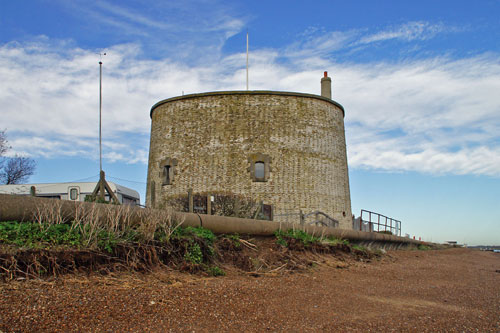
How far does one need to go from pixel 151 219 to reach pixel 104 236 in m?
0.99

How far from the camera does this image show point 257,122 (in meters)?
24.0

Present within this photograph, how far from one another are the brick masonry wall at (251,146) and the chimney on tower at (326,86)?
10.2ft

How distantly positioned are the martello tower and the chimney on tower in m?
2.81

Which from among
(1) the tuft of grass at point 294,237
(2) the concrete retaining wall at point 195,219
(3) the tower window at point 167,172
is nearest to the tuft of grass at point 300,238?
(1) the tuft of grass at point 294,237

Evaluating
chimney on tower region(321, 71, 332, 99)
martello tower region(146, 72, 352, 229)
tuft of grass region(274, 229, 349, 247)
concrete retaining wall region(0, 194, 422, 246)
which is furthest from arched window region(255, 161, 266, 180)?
tuft of grass region(274, 229, 349, 247)

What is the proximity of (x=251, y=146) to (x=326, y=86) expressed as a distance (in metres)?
7.75

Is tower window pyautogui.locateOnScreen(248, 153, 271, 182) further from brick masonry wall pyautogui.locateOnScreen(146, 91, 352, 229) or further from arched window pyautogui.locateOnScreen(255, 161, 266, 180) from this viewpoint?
brick masonry wall pyautogui.locateOnScreen(146, 91, 352, 229)

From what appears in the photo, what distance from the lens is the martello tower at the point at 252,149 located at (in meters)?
23.6

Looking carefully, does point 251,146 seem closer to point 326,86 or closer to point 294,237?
point 326,86

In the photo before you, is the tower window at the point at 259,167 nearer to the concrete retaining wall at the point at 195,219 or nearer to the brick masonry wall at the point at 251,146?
the brick masonry wall at the point at 251,146

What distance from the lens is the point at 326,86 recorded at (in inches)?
1126

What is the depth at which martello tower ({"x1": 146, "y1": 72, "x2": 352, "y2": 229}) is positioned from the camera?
23.6 m

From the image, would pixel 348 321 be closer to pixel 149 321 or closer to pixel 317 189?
pixel 149 321

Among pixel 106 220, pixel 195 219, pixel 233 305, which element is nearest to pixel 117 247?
pixel 106 220
